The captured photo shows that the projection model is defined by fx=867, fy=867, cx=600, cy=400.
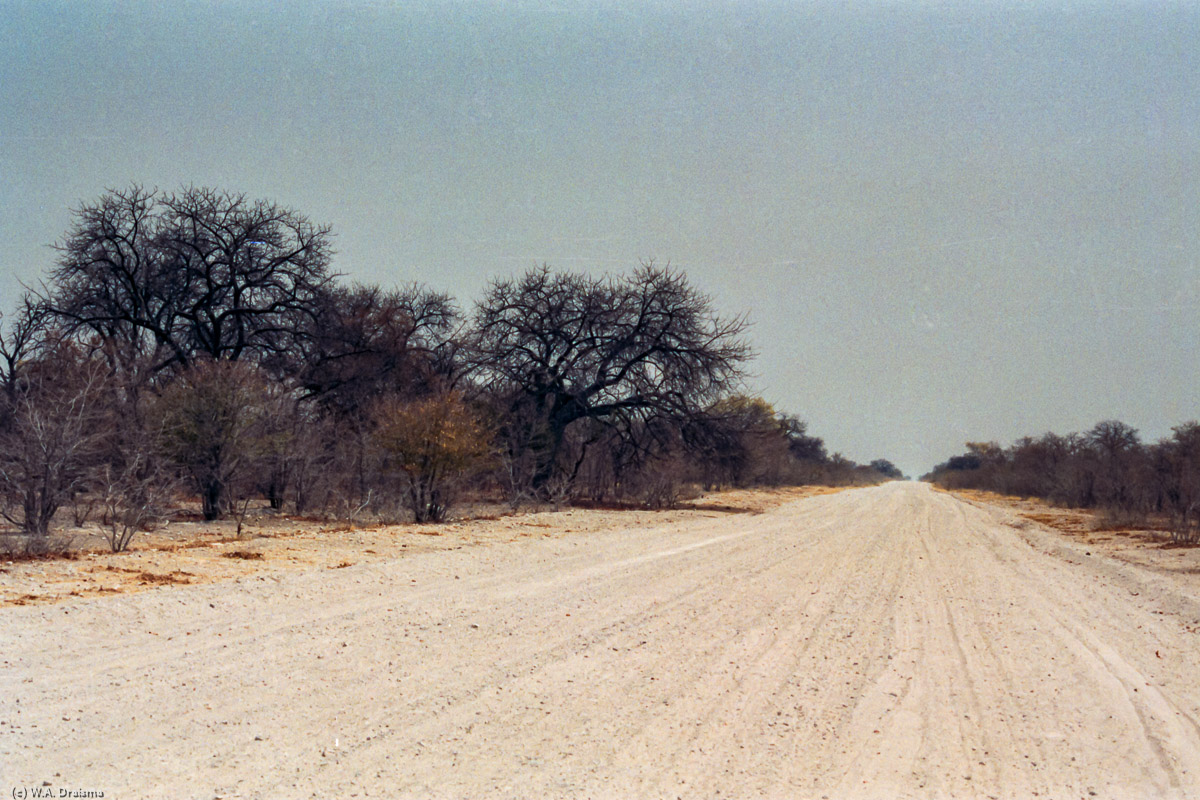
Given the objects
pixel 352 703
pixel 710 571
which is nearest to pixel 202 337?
pixel 710 571

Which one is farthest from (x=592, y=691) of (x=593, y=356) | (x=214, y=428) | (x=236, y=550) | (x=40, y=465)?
(x=593, y=356)

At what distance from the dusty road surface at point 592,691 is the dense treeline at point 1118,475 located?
15817 millimetres

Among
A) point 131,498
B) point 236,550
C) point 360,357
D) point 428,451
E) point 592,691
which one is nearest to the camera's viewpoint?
point 592,691

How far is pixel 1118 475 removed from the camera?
38.0 meters

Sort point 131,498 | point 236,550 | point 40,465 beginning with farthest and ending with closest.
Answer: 1. point 131,498
2. point 40,465
3. point 236,550

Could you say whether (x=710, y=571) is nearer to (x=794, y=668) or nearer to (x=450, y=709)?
(x=794, y=668)

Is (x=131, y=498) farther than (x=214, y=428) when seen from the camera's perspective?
No

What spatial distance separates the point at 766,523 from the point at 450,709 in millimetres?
21520

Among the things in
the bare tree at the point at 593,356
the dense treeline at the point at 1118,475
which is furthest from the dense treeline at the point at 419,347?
the dense treeline at the point at 1118,475

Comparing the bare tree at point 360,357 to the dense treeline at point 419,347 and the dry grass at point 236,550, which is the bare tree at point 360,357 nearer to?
the dense treeline at point 419,347

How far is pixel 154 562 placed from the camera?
1222 centimetres

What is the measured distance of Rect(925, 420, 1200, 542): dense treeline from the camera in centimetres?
2844

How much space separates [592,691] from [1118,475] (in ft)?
128

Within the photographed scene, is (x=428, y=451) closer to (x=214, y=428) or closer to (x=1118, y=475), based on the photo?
(x=214, y=428)
